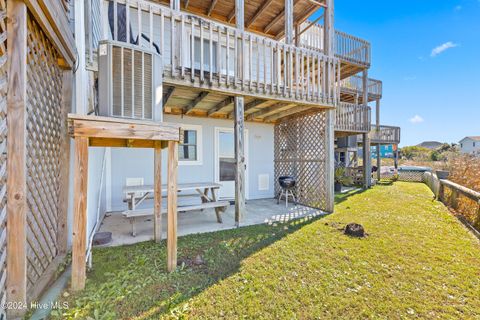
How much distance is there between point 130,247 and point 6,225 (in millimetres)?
1689

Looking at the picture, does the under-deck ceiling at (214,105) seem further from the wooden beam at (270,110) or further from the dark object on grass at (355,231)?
the dark object on grass at (355,231)

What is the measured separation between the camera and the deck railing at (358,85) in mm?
10646

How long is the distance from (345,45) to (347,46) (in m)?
0.11

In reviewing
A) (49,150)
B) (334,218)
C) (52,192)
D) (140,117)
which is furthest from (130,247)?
(334,218)

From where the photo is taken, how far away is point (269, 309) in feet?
6.01

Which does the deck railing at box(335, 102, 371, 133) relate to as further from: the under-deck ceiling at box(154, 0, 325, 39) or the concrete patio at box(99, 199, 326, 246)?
the concrete patio at box(99, 199, 326, 246)

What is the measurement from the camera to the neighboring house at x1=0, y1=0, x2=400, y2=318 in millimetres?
1519

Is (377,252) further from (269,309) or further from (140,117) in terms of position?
(140,117)

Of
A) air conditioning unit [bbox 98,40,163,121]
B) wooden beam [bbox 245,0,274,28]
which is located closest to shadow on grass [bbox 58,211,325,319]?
air conditioning unit [bbox 98,40,163,121]

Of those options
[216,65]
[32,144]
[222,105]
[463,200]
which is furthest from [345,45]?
[32,144]

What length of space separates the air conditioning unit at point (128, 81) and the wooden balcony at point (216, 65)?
105 millimetres

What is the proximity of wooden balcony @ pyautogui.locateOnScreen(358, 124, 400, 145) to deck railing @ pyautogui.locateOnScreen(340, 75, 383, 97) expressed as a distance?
203 cm

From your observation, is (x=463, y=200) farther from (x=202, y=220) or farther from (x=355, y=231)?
(x=202, y=220)

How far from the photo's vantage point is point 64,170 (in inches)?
96.1
